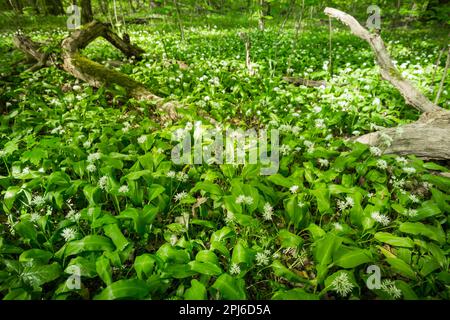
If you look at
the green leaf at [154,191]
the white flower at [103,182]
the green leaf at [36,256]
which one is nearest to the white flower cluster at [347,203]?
the green leaf at [154,191]

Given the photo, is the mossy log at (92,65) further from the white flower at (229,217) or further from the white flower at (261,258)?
the white flower at (261,258)

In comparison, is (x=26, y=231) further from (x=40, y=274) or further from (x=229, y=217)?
(x=229, y=217)

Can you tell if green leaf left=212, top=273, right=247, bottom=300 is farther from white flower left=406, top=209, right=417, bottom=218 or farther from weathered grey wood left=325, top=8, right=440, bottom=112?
weathered grey wood left=325, top=8, right=440, bottom=112

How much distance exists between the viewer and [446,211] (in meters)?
2.73

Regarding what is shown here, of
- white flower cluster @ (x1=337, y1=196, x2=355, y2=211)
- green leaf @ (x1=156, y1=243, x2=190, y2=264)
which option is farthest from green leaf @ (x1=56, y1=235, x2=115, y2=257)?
white flower cluster @ (x1=337, y1=196, x2=355, y2=211)

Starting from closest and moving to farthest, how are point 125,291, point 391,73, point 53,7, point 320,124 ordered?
point 125,291 → point 320,124 → point 391,73 → point 53,7

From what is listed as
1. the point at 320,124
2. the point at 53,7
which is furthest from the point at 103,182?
the point at 53,7

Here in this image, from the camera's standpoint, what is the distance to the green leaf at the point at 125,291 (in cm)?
176

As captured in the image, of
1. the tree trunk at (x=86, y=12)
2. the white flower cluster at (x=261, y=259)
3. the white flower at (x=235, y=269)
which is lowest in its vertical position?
the white flower cluster at (x=261, y=259)

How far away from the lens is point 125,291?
179 cm

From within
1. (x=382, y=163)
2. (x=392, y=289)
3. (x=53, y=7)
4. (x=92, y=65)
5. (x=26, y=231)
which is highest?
(x=53, y=7)

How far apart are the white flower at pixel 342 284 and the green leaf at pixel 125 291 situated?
1.30m

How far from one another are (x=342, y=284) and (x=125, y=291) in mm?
1472

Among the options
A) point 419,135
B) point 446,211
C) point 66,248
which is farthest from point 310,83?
point 66,248
